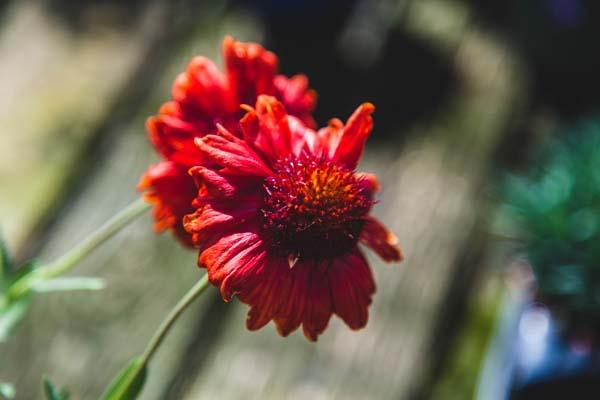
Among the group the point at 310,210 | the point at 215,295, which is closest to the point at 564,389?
the point at 215,295

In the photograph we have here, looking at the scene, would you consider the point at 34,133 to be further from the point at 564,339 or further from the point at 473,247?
the point at 564,339

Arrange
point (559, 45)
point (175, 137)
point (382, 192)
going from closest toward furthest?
point (175, 137)
point (382, 192)
point (559, 45)

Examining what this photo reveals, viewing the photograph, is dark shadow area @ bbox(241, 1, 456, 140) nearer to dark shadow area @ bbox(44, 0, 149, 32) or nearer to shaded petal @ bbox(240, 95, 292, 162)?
dark shadow area @ bbox(44, 0, 149, 32)

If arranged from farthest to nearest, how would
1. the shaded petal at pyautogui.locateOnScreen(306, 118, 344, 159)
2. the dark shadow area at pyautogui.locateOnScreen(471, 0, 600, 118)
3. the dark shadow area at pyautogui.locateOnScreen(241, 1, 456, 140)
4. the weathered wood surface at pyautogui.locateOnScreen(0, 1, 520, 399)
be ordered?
the dark shadow area at pyautogui.locateOnScreen(471, 0, 600, 118) → the dark shadow area at pyautogui.locateOnScreen(241, 1, 456, 140) → the weathered wood surface at pyautogui.locateOnScreen(0, 1, 520, 399) → the shaded petal at pyautogui.locateOnScreen(306, 118, 344, 159)

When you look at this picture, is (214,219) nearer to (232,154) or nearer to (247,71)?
(232,154)

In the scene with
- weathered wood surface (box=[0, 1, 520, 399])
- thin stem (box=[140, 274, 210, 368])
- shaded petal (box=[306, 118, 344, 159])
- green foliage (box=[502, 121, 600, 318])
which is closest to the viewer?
thin stem (box=[140, 274, 210, 368])

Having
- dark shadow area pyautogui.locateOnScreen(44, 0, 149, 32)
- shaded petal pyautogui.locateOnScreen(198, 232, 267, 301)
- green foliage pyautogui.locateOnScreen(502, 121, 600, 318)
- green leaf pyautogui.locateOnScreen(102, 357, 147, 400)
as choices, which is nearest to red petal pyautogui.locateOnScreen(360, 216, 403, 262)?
shaded petal pyautogui.locateOnScreen(198, 232, 267, 301)

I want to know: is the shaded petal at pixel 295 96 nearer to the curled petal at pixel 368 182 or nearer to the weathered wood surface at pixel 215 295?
the curled petal at pixel 368 182
